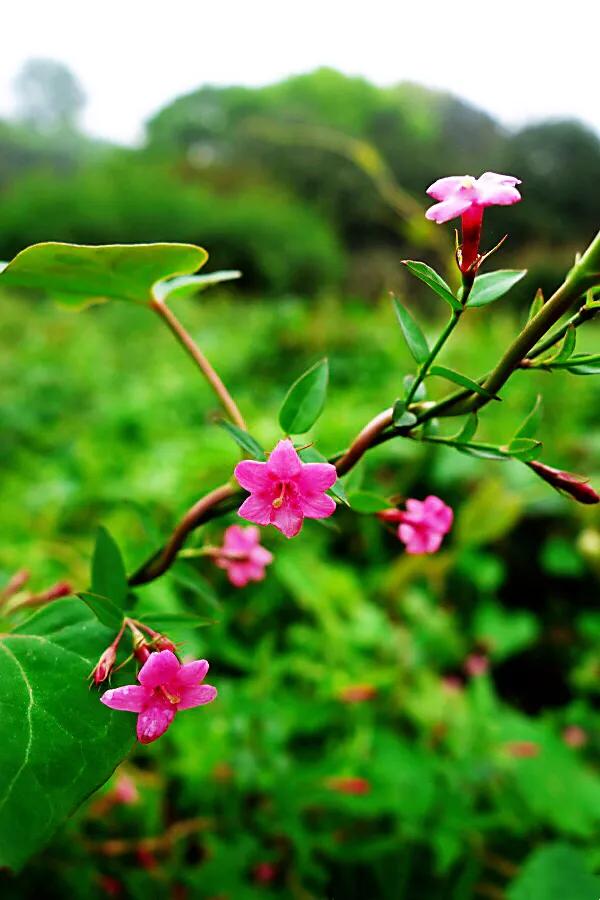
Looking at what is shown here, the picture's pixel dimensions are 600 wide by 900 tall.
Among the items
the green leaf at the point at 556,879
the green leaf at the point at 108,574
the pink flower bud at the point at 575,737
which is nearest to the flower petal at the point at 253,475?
the green leaf at the point at 108,574

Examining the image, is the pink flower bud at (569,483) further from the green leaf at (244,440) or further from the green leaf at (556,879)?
the green leaf at (556,879)

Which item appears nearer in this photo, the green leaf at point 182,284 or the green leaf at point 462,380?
the green leaf at point 462,380

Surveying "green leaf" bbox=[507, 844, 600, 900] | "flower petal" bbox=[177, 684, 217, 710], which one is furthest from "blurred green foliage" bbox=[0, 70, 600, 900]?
"flower petal" bbox=[177, 684, 217, 710]

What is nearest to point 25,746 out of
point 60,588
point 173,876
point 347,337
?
point 60,588

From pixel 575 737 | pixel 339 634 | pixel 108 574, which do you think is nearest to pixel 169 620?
pixel 108 574

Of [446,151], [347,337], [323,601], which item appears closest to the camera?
[323,601]

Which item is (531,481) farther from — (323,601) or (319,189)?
(319,189)
